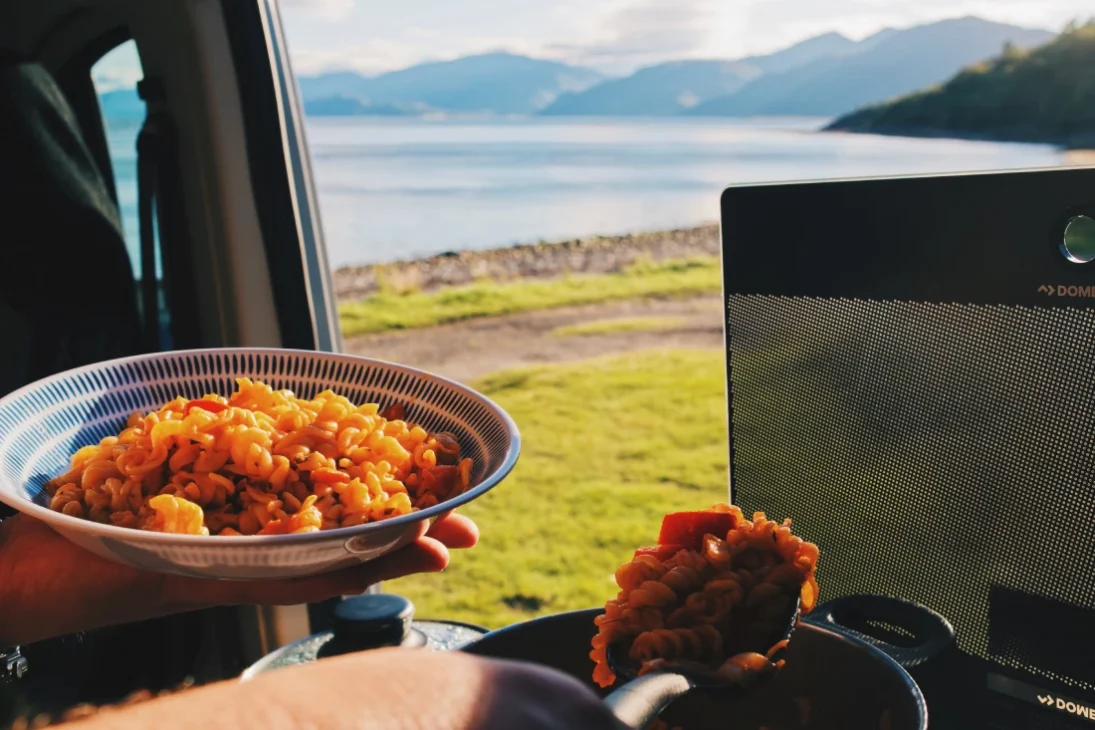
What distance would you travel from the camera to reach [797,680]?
64 cm

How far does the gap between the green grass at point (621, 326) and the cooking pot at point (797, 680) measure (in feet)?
18.4

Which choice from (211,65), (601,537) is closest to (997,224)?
(211,65)

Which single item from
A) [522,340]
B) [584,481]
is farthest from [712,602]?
[522,340]

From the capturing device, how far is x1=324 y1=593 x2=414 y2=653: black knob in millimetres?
1032

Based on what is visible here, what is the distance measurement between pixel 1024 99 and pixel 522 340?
4.01 metres

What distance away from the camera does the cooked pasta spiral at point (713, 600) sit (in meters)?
0.59

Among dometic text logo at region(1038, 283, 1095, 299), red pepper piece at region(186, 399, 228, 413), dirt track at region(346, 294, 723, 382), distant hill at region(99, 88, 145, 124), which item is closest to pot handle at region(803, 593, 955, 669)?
dometic text logo at region(1038, 283, 1095, 299)

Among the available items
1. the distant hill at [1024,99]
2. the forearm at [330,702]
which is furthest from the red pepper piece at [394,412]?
the distant hill at [1024,99]

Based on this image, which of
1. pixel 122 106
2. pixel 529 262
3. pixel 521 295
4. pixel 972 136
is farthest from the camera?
pixel 529 262

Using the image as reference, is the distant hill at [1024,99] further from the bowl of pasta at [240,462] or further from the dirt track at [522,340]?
the dirt track at [522,340]

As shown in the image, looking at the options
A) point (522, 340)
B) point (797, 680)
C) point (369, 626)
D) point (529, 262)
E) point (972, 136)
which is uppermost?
point (972, 136)

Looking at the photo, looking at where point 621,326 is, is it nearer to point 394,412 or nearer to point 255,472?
point 394,412

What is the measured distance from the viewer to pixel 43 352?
157 centimetres

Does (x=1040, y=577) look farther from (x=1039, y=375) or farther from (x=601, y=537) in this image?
(x=601, y=537)
